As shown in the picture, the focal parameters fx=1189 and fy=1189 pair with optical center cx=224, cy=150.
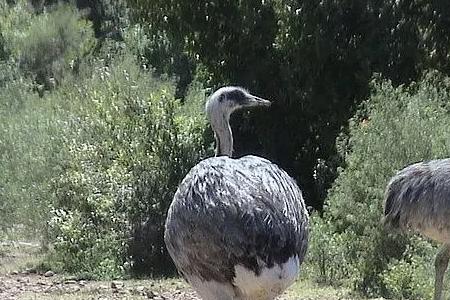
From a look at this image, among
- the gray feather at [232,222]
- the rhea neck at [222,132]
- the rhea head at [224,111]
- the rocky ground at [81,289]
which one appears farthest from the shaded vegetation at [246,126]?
the gray feather at [232,222]

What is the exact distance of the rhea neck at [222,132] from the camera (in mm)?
9203

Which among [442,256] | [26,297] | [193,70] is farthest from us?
[193,70]

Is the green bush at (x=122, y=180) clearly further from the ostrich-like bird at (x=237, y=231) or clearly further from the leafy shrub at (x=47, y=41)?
the leafy shrub at (x=47, y=41)

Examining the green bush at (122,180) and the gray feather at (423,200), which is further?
the green bush at (122,180)

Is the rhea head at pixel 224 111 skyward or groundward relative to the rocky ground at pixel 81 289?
skyward

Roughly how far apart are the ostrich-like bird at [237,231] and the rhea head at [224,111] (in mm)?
1315

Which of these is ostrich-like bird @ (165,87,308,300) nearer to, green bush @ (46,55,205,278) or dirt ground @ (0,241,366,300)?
dirt ground @ (0,241,366,300)

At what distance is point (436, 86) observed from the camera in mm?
15086

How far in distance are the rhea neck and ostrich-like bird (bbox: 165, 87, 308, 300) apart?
131cm

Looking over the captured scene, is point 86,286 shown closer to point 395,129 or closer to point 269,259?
point 395,129

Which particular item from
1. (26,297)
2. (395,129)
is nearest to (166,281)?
(26,297)

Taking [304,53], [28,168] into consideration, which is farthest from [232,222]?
[28,168]

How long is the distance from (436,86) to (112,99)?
14.3ft

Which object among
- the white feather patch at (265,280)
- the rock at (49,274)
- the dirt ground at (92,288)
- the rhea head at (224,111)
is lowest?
the rock at (49,274)
